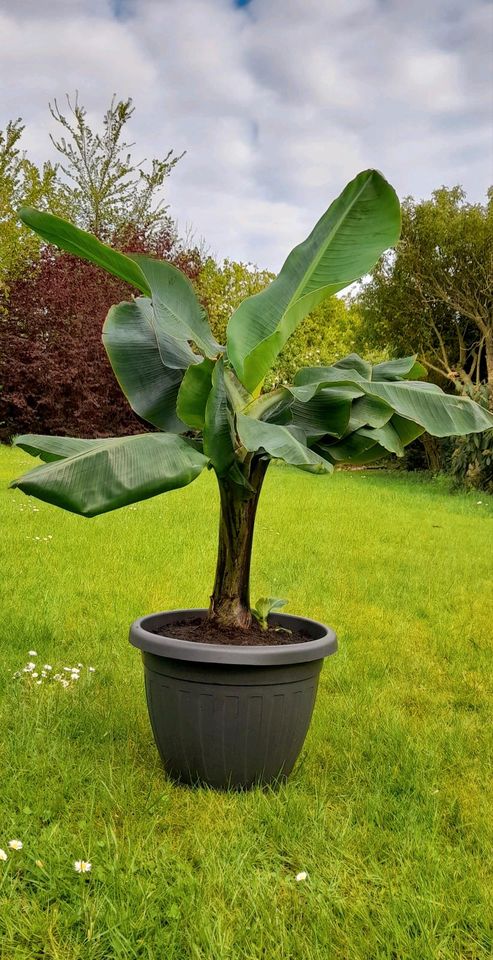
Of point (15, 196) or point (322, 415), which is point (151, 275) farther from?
point (15, 196)

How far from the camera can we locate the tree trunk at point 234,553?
2330mm

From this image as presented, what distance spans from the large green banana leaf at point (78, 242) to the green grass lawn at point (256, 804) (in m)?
1.52

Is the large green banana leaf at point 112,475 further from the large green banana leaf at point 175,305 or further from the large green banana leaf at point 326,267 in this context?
the large green banana leaf at point 175,305

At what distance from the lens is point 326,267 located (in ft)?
7.32

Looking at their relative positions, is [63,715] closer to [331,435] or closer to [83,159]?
[331,435]

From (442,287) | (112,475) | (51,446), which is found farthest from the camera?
(442,287)

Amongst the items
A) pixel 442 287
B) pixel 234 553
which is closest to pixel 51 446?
pixel 234 553

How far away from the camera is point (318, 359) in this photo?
72.2 feet

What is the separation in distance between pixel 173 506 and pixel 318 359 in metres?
14.8

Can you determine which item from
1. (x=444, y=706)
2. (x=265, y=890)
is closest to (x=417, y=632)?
(x=444, y=706)

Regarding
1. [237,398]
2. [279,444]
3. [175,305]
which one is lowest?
[279,444]

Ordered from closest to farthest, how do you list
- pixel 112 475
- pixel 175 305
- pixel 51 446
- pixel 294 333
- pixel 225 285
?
1. pixel 112 475
2. pixel 51 446
3. pixel 175 305
4. pixel 294 333
5. pixel 225 285

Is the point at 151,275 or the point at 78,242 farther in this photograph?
the point at 151,275

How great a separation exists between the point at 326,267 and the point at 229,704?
4.38ft
